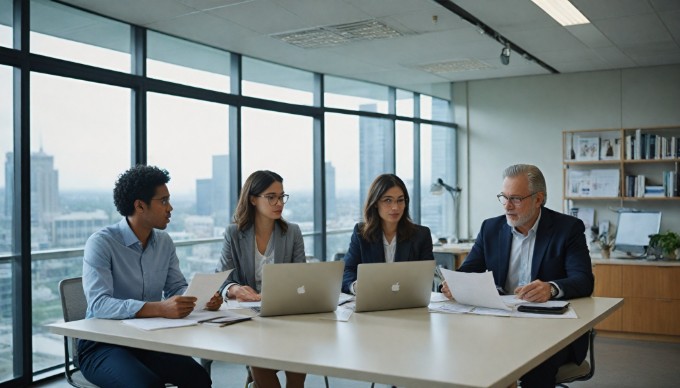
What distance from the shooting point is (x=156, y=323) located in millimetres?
2561

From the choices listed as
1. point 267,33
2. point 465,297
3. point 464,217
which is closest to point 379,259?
point 465,297

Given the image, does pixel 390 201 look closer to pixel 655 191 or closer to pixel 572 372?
pixel 572 372

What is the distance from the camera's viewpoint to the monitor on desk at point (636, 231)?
5965 mm

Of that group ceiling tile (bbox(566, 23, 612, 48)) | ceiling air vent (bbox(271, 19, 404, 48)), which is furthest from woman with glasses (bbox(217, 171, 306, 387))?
ceiling tile (bbox(566, 23, 612, 48))

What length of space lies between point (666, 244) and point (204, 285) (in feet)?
14.6

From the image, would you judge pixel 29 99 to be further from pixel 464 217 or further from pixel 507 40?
pixel 464 217

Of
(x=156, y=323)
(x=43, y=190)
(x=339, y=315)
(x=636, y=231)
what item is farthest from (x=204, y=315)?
(x=636, y=231)

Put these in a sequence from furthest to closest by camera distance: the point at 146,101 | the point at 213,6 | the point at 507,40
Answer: the point at 507,40
the point at 146,101
the point at 213,6

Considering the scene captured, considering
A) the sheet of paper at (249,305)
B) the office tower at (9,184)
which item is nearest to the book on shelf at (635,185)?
the sheet of paper at (249,305)

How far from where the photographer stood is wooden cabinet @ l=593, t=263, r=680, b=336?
5633 mm

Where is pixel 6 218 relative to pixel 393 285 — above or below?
above

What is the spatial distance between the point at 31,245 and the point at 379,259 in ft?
7.79

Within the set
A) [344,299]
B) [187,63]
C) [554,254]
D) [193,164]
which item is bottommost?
[344,299]

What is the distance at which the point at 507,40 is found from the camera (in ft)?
20.1
